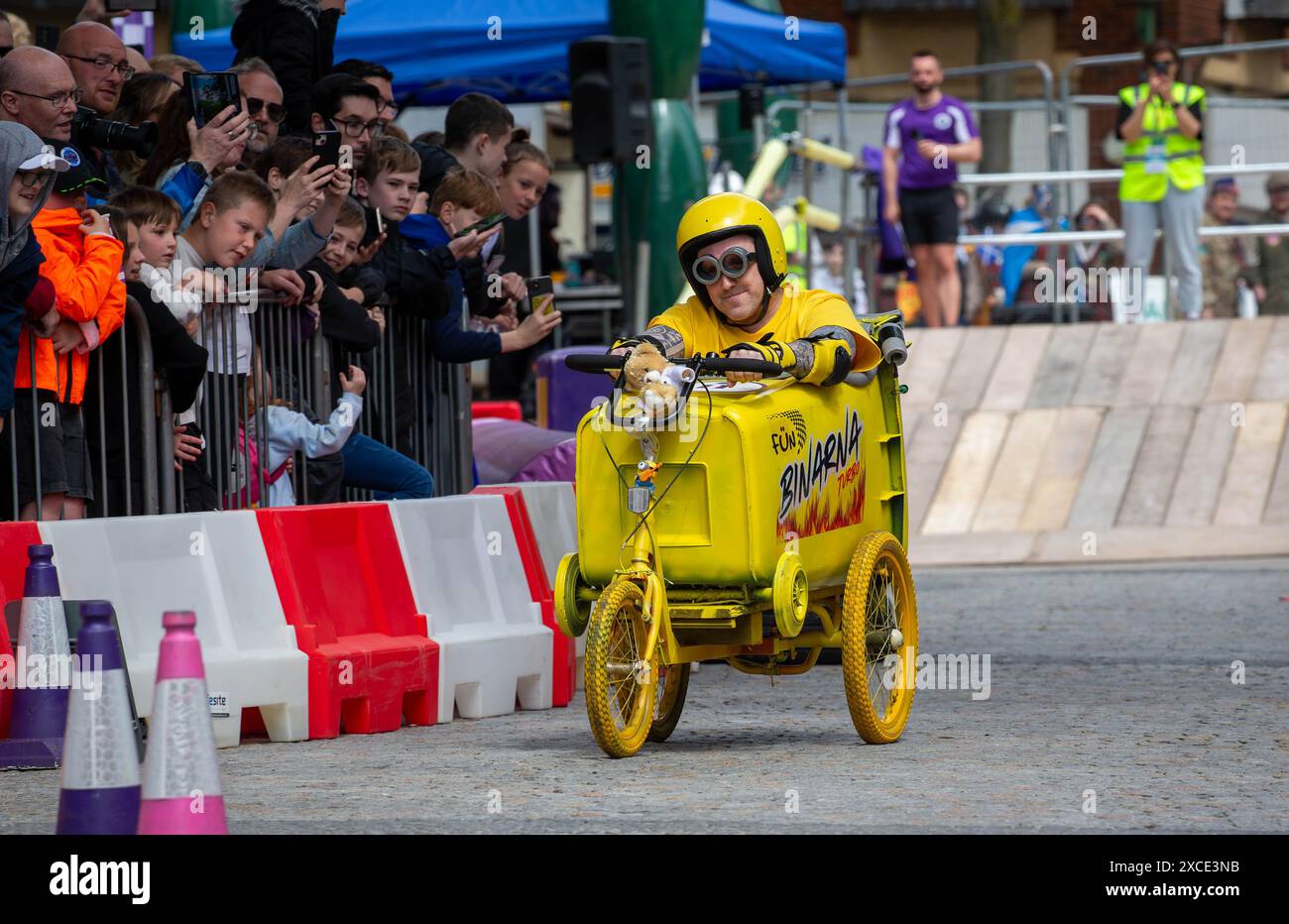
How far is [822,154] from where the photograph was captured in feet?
70.3

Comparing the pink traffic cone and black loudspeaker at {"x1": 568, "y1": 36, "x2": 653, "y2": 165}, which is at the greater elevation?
black loudspeaker at {"x1": 568, "y1": 36, "x2": 653, "y2": 165}

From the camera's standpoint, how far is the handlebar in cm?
754

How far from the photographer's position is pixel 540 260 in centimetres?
2228

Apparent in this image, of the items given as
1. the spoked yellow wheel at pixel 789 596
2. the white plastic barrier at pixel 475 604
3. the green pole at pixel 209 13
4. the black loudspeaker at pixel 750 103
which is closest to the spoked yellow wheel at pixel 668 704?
the spoked yellow wheel at pixel 789 596

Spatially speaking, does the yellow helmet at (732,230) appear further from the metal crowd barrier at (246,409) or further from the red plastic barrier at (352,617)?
the metal crowd barrier at (246,409)

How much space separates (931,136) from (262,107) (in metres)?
9.51

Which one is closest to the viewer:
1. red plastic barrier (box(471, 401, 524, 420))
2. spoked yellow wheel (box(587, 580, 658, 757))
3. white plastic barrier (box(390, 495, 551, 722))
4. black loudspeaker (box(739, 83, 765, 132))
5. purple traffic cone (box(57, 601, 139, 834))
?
purple traffic cone (box(57, 601, 139, 834))

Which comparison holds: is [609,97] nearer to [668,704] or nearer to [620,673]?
[668,704]

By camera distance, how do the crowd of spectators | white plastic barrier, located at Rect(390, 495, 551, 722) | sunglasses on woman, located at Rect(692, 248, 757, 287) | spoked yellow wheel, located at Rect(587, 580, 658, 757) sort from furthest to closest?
white plastic barrier, located at Rect(390, 495, 551, 722) → the crowd of spectators → sunglasses on woman, located at Rect(692, 248, 757, 287) → spoked yellow wheel, located at Rect(587, 580, 658, 757)

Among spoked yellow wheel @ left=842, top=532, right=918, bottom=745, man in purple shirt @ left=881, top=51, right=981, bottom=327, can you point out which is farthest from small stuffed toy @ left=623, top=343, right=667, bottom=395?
man in purple shirt @ left=881, top=51, right=981, bottom=327

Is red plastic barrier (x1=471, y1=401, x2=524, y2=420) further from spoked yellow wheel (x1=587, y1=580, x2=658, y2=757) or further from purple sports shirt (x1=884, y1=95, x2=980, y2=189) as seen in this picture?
spoked yellow wheel (x1=587, y1=580, x2=658, y2=757)

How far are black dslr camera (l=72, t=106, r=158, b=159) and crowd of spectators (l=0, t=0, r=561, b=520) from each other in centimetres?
3
